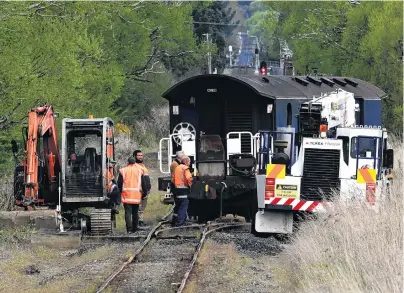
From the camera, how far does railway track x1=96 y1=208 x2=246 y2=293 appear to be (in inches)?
560

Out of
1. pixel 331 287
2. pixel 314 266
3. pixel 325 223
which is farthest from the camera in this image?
pixel 325 223

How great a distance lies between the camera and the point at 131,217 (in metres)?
21.2

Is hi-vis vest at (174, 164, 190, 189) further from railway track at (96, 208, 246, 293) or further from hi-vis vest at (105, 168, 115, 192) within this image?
hi-vis vest at (105, 168, 115, 192)

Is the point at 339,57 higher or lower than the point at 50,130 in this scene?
higher

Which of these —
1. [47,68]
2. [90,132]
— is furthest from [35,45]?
[90,132]

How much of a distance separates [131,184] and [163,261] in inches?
166

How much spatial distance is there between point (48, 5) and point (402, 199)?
14.8 metres

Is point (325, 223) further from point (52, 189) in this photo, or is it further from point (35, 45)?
point (35, 45)

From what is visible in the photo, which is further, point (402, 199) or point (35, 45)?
point (35, 45)

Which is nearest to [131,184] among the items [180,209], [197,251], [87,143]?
[180,209]

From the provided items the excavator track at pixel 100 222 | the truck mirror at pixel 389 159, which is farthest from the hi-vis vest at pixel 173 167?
the truck mirror at pixel 389 159

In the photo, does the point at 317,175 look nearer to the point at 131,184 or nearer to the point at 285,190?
the point at 285,190

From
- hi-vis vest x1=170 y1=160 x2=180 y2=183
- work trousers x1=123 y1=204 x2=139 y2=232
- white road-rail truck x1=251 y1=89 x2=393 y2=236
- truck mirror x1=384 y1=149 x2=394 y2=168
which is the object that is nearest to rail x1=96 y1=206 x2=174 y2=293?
work trousers x1=123 y1=204 x2=139 y2=232

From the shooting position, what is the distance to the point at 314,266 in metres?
13.2
